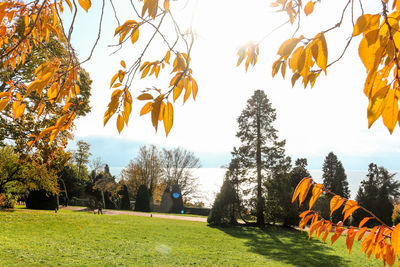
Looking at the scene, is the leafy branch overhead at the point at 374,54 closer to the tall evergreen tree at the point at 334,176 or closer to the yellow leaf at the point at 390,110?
the yellow leaf at the point at 390,110

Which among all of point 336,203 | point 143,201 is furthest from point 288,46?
point 143,201

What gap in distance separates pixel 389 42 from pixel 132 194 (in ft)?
137

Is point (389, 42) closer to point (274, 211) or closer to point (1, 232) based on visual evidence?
point (1, 232)

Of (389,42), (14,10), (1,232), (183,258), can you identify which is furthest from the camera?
(1,232)

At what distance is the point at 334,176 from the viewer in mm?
35281

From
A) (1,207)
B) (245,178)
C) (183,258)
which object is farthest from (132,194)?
(183,258)

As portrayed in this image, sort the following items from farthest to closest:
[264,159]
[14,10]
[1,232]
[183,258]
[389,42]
→ [264,159]
[1,232]
[183,258]
[14,10]
[389,42]

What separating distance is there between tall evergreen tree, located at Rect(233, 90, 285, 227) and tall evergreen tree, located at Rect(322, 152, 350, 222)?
61.4 feet

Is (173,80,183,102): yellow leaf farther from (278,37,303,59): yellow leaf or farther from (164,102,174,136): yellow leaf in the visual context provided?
(278,37,303,59): yellow leaf

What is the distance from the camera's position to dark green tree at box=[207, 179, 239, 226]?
58.0 feet

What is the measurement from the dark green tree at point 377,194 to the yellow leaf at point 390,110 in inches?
1107

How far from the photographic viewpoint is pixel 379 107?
0.52 m

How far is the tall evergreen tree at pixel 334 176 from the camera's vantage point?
1361 inches

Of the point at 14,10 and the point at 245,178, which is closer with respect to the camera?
the point at 14,10
